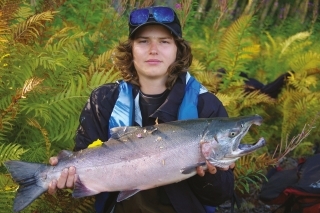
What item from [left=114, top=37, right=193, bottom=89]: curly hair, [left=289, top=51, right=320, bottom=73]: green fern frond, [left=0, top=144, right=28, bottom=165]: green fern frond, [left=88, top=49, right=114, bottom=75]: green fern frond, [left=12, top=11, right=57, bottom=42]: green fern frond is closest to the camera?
[left=114, top=37, right=193, bottom=89]: curly hair

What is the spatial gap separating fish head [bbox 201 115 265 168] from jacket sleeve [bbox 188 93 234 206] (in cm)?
29

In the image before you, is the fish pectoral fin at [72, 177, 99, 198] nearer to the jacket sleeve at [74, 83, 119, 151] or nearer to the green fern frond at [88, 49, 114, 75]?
the jacket sleeve at [74, 83, 119, 151]

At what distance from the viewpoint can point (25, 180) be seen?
10.0 ft

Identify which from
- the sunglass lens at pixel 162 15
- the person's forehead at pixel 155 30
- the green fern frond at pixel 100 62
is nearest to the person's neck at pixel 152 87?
the person's forehead at pixel 155 30

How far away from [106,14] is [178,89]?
3.13 metres

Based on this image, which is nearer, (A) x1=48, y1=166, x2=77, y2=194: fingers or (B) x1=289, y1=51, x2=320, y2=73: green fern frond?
(A) x1=48, y1=166, x2=77, y2=194: fingers

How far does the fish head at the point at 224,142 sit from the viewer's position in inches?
116

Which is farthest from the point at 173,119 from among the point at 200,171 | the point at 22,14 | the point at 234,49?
the point at 234,49

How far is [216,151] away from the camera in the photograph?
2.94 m

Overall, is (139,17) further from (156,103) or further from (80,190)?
(80,190)

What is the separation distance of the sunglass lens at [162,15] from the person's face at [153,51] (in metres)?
0.06

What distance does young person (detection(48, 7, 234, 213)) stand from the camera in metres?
3.43

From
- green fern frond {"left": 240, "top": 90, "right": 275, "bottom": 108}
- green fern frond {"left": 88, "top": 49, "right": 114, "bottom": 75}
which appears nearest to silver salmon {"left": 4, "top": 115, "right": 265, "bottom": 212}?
green fern frond {"left": 88, "top": 49, "right": 114, "bottom": 75}

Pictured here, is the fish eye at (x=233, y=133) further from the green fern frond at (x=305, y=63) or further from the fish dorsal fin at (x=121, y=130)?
the green fern frond at (x=305, y=63)
